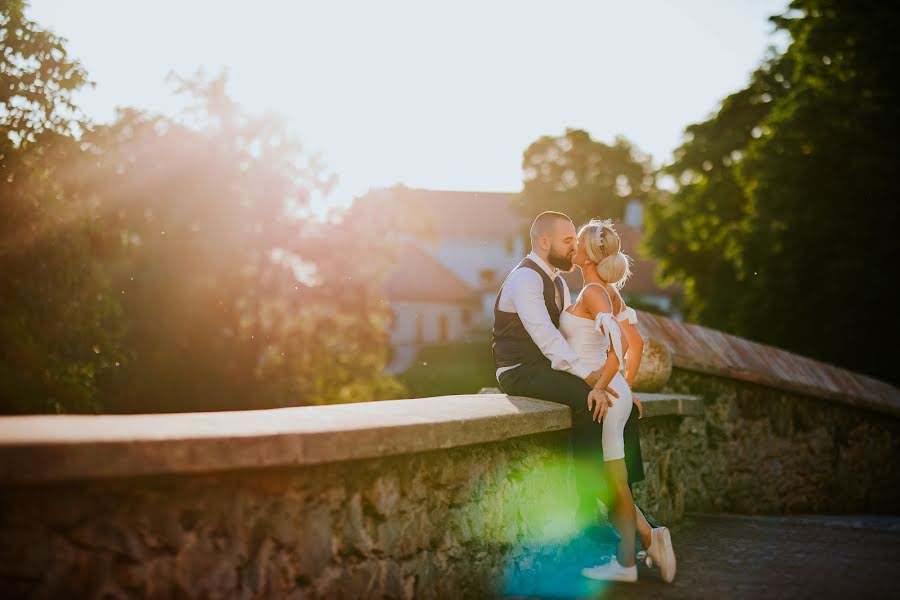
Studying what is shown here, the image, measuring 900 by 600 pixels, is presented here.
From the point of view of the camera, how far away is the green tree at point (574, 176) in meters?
54.9

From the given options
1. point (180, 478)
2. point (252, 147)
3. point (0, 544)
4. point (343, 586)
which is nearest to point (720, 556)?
point (343, 586)

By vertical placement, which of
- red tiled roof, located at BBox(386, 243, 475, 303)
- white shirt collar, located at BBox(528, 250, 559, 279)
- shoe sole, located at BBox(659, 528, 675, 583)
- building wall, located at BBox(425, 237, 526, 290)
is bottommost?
shoe sole, located at BBox(659, 528, 675, 583)

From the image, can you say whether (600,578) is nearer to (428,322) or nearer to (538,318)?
(538,318)

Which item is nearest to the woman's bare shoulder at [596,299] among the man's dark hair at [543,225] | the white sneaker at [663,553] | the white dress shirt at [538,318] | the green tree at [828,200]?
the white dress shirt at [538,318]

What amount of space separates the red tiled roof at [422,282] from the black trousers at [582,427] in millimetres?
61128

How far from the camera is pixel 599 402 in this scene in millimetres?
5055

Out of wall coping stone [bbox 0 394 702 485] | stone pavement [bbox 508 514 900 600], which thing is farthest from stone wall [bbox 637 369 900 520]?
wall coping stone [bbox 0 394 702 485]

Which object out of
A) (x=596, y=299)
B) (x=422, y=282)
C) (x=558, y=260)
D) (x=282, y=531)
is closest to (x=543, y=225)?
(x=558, y=260)

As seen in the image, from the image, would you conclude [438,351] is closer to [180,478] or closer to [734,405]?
[734,405]

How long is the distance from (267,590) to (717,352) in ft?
21.8

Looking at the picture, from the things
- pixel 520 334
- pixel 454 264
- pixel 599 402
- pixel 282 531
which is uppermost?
pixel 454 264

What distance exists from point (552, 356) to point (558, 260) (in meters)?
0.64

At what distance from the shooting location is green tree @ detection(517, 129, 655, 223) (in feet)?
180

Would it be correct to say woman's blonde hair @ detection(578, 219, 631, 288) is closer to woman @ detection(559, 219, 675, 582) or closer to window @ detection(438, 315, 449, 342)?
woman @ detection(559, 219, 675, 582)
